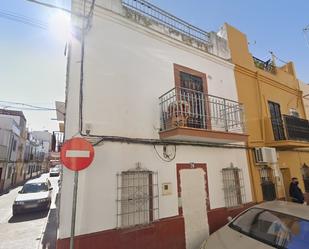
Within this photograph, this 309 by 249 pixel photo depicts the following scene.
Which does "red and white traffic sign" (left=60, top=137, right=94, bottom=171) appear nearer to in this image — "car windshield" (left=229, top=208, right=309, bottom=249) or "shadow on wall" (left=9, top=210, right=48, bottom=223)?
"car windshield" (left=229, top=208, right=309, bottom=249)

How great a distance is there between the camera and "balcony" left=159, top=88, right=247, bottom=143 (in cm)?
497

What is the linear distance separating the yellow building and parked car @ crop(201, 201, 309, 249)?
3469mm

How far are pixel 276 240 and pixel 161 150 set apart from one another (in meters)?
3.03

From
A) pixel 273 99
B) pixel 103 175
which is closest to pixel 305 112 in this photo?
pixel 273 99

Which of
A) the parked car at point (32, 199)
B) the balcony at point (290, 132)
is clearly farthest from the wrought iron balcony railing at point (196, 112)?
the parked car at point (32, 199)

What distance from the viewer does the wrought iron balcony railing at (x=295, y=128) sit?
8080mm

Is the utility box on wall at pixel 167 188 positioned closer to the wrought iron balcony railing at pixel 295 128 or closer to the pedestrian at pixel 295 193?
the pedestrian at pixel 295 193

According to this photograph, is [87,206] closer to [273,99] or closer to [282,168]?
[282,168]

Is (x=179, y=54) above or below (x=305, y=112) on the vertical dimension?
above

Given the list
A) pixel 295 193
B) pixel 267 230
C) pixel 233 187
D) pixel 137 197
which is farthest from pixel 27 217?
pixel 295 193

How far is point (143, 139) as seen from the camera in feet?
16.4

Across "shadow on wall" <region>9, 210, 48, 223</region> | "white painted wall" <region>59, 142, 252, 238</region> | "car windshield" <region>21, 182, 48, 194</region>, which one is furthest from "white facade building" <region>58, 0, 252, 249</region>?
"car windshield" <region>21, 182, 48, 194</region>

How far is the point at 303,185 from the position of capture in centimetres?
883

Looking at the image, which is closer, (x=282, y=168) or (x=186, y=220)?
(x=186, y=220)
